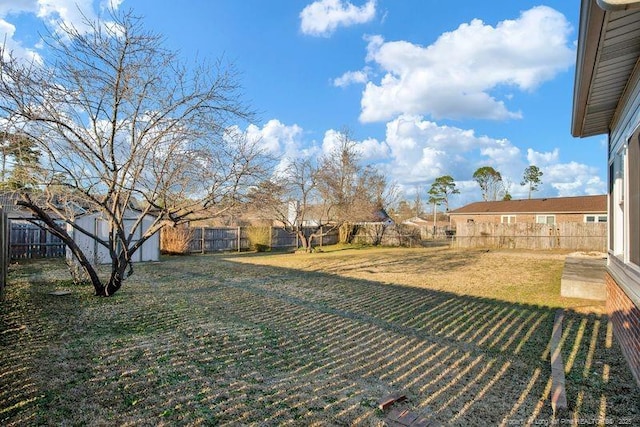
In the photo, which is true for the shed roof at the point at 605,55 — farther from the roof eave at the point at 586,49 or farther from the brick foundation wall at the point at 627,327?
the brick foundation wall at the point at 627,327

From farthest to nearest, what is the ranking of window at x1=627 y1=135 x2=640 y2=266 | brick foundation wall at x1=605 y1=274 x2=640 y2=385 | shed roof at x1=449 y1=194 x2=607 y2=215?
shed roof at x1=449 y1=194 x2=607 y2=215, window at x1=627 y1=135 x2=640 y2=266, brick foundation wall at x1=605 y1=274 x2=640 y2=385

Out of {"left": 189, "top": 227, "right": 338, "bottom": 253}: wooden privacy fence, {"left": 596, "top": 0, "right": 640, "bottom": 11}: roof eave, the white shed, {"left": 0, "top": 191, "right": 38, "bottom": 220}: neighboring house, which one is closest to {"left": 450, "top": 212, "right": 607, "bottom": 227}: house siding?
{"left": 189, "top": 227, "right": 338, "bottom": 253}: wooden privacy fence

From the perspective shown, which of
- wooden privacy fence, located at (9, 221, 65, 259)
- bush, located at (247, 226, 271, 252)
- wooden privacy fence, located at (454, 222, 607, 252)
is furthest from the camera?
bush, located at (247, 226, 271, 252)

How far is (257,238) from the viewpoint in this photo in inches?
816

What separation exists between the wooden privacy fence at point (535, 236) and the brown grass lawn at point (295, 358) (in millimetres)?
14259

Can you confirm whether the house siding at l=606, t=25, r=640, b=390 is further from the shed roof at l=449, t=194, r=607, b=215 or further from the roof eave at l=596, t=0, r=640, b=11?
the shed roof at l=449, t=194, r=607, b=215

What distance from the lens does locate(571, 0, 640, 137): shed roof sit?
2.60 meters

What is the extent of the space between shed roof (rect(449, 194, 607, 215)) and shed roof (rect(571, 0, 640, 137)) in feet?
83.9

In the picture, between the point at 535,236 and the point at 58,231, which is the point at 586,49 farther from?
the point at 535,236

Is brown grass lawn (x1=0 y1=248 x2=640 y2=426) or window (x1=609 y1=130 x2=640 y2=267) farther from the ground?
window (x1=609 y1=130 x2=640 y2=267)

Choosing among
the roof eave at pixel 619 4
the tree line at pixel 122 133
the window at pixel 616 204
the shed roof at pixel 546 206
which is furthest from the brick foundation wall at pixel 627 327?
the shed roof at pixel 546 206

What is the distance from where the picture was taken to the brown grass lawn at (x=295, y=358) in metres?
2.86

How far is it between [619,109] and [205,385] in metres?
6.12

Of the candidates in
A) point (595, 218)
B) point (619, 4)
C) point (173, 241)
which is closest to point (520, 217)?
point (595, 218)
